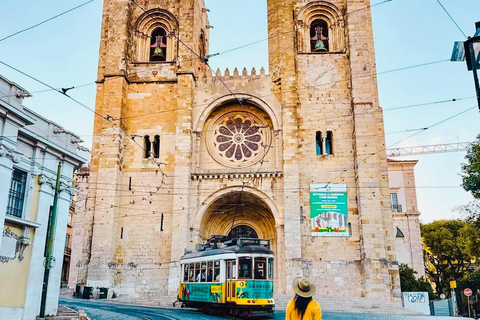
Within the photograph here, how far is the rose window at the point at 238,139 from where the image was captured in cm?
2566

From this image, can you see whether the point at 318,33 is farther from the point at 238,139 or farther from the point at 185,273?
the point at 185,273

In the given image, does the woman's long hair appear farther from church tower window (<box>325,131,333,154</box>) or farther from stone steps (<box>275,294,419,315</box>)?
church tower window (<box>325,131,333,154</box>)

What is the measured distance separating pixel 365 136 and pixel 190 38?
10.6 metres

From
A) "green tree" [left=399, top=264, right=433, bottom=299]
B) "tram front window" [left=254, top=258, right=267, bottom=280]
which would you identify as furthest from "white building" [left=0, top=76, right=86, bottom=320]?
"green tree" [left=399, top=264, right=433, bottom=299]

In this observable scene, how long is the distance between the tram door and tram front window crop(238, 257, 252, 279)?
155 mm

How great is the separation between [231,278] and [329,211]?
995 cm

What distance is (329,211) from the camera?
23078 millimetres

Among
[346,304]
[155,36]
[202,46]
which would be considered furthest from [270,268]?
[202,46]

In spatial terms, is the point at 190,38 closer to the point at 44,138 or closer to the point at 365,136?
the point at 365,136

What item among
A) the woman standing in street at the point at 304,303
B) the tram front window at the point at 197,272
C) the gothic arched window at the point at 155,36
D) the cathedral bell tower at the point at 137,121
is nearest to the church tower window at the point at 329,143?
the cathedral bell tower at the point at 137,121

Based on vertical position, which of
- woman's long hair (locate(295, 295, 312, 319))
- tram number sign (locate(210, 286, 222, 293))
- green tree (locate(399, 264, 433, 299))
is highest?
green tree (locate(399, 264, 433, 299))

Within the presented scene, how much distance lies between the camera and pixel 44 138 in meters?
14.0

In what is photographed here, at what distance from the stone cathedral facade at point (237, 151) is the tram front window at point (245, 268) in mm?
7945

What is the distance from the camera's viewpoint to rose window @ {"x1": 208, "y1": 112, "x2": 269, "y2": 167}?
2566 centimetres
